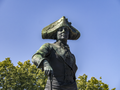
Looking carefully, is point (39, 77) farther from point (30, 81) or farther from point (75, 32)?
point (75, 32)

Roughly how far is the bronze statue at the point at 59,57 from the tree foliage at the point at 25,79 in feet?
62.4

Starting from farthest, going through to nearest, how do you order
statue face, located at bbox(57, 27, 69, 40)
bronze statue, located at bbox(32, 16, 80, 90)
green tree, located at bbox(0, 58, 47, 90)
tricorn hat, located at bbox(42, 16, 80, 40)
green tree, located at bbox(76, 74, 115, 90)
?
green tree, located at bbox(76, 74, 115, 90) < green tree, located at bbox(0, 58, 47, 90) < tricorn hat, located at bbox(42, 16, 80, 40) < statue face, located at bbox(57, 27, 69, 40) < bronze statue, located at bbox(32, 16, 80, 90)

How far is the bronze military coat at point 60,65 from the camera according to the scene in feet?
14.4

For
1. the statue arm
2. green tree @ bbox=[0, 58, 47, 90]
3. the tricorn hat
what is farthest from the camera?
green tree @ bbox=[0, 58, 47, 90]

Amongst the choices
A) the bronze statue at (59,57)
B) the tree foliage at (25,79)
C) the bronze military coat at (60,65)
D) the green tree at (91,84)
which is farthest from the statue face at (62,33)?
the green tree at (91,84)

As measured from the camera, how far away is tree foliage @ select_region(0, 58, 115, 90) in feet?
73.6

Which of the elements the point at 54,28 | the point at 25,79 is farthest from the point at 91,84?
the point at 54,28

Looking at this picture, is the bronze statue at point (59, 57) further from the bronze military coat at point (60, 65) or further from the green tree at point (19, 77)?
the green tree at point (19, 77)

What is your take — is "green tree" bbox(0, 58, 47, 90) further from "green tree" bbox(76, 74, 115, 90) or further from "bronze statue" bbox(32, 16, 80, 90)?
"bronze statue" bbox(32, 16, 80, 90)

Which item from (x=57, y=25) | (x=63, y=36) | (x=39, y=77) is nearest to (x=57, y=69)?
(x=63, y=36)

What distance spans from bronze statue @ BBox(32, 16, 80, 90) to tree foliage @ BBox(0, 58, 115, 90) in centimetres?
1901

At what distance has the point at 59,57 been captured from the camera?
4555 mm

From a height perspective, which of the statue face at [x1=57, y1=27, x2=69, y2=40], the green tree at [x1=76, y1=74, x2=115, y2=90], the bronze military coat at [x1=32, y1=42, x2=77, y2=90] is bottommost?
the bronze military coat at [x1=32, y1=42, x2=77, y2=90]

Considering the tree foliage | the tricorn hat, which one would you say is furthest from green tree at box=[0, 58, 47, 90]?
the tricorn hat
